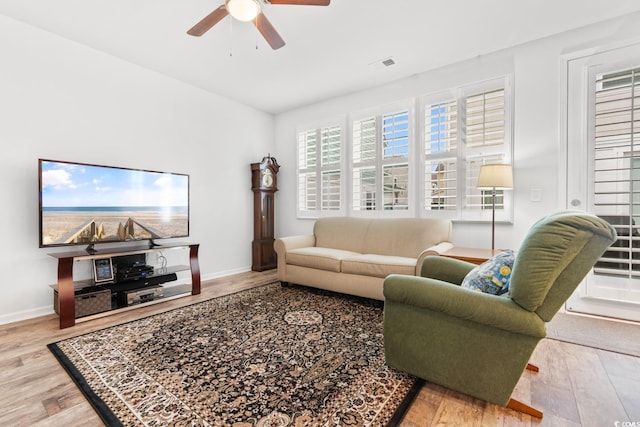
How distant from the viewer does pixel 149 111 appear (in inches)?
136

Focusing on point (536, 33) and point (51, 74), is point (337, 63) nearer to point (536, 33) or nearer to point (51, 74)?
point (536, 33)

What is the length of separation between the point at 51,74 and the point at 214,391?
329cm

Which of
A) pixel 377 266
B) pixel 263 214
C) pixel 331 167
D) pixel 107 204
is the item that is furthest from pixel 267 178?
pixel 377 266

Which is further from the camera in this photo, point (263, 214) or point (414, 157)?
point (263, 214)

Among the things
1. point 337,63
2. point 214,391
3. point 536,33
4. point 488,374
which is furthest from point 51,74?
point 536,33

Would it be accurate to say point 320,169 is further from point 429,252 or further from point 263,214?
point 429,252

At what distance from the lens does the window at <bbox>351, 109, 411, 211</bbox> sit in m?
3.70

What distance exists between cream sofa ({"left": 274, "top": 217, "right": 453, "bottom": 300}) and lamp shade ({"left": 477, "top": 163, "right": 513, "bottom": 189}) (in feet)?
2.19

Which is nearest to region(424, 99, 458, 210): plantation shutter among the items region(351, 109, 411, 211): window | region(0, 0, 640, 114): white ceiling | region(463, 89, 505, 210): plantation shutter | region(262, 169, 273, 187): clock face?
region(463, 89, 505, 210): plantation shutter

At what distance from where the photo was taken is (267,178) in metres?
4.67

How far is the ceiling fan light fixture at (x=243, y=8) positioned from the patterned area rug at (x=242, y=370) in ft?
7.76

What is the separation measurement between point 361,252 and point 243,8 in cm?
268

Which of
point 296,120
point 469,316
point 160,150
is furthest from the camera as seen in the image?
point 296,120

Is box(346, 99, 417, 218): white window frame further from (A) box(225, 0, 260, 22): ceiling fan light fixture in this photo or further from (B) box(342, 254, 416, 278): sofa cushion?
(A) box(225, 0, 260, 22): ceiling fan light fixture
